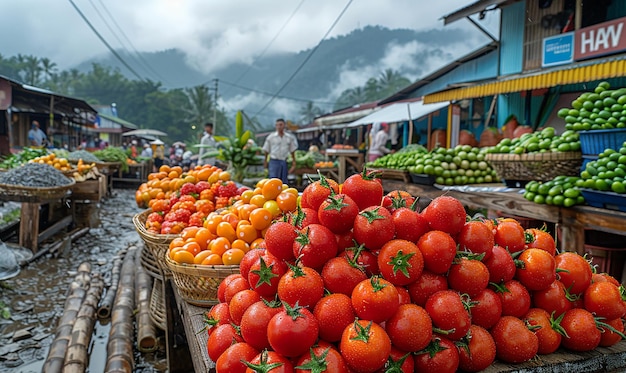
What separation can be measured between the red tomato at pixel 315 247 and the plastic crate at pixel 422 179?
4.91 metres

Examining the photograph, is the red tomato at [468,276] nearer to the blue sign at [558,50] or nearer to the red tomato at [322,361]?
the red tomato at [322,361]

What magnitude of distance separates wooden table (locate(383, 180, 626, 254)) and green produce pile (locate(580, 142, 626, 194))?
199 mm

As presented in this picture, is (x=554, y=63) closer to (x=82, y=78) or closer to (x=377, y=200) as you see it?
(x=377, y=200)

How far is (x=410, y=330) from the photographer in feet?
4.27

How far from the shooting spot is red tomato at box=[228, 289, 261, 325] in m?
1.53

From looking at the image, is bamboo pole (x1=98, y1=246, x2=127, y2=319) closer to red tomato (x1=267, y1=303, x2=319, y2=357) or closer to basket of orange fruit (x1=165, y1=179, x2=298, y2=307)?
basket of orange fruit (x1=165, y1=179, x2=298, y2=307)

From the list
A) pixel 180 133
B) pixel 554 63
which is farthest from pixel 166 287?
pixel 180 133

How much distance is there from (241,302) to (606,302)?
1413mm

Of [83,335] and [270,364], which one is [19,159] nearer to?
[83,335]

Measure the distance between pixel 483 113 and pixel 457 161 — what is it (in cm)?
617

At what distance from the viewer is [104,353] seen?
12.0 ft

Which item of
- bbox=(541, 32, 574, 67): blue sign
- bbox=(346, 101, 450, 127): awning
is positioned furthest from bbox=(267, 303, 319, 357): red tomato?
bbox=(346, 101, 450, 127): awning

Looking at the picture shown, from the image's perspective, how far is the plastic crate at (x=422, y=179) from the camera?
20.2ft

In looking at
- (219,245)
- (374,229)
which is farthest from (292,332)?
(219,245)
